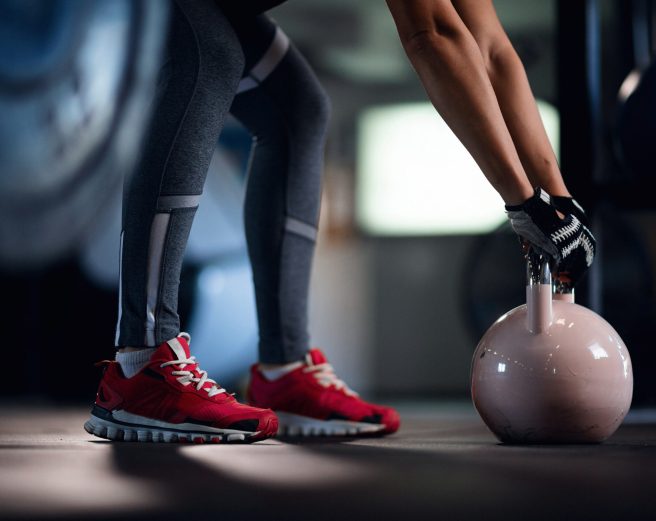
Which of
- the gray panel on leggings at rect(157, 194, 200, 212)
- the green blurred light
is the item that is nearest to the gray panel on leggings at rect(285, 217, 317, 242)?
the gray panel on leggings at rect(157, 194, 200, 212)

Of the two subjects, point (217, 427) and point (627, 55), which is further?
point (627, 55)

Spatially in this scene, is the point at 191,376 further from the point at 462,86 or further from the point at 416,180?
the point at 416,180

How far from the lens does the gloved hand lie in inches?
44.9

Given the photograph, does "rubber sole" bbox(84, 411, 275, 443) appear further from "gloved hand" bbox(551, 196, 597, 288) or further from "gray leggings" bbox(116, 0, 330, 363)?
"gloved hand" bbox(551, 196, 597, 288)

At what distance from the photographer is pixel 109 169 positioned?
3.67 metres

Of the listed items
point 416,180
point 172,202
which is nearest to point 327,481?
point 172,202

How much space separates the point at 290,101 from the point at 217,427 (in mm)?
608

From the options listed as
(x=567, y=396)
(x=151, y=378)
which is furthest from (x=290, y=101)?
(x=567, y=396)

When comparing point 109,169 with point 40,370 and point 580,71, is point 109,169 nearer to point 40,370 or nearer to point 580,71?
point 40,370

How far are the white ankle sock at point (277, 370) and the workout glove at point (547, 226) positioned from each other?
0.49 metres

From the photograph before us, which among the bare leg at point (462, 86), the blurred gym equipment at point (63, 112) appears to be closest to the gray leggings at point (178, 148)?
the bare leg at point (462, 86)

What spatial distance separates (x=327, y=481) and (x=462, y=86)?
22.9 inches

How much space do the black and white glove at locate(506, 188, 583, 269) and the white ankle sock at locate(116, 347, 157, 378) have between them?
1.76ft

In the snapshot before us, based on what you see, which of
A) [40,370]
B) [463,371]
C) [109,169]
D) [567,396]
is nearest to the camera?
[567,396]
